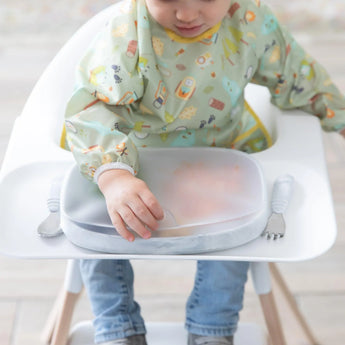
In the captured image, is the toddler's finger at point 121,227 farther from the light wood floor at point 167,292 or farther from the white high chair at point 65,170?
the light wood floor at point 167,292

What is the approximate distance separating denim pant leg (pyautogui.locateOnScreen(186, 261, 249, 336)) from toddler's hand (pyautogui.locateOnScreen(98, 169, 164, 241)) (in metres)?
0.26

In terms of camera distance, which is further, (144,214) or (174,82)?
(174,82)

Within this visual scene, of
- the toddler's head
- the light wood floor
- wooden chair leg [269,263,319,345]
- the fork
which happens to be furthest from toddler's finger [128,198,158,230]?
the light wood floor

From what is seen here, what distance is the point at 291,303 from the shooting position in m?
1.35

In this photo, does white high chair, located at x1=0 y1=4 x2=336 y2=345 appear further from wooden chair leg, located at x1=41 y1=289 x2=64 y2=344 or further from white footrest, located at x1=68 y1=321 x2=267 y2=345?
wooden chair leg, located at x1=41 y1=289 x2=64 y2=344

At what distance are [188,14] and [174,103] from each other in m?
0.13

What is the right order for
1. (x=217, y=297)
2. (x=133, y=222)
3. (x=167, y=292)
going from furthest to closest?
(x=167, y=292) < (x=217, y=297) < (x=133, y=222)

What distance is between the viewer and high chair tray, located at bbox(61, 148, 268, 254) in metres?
0.84

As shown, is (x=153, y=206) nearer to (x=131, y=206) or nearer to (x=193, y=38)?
(x=131, y=206)

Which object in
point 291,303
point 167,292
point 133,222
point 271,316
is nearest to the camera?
point 133,222

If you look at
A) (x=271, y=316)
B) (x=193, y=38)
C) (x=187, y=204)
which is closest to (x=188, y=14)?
(x=193, y=38)

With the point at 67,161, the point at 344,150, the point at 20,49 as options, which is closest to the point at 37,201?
the point at 67,161

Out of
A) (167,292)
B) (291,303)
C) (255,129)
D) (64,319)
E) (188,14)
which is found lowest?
(167,292)

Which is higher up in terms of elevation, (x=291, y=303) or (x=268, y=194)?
(x=268, y=194)
